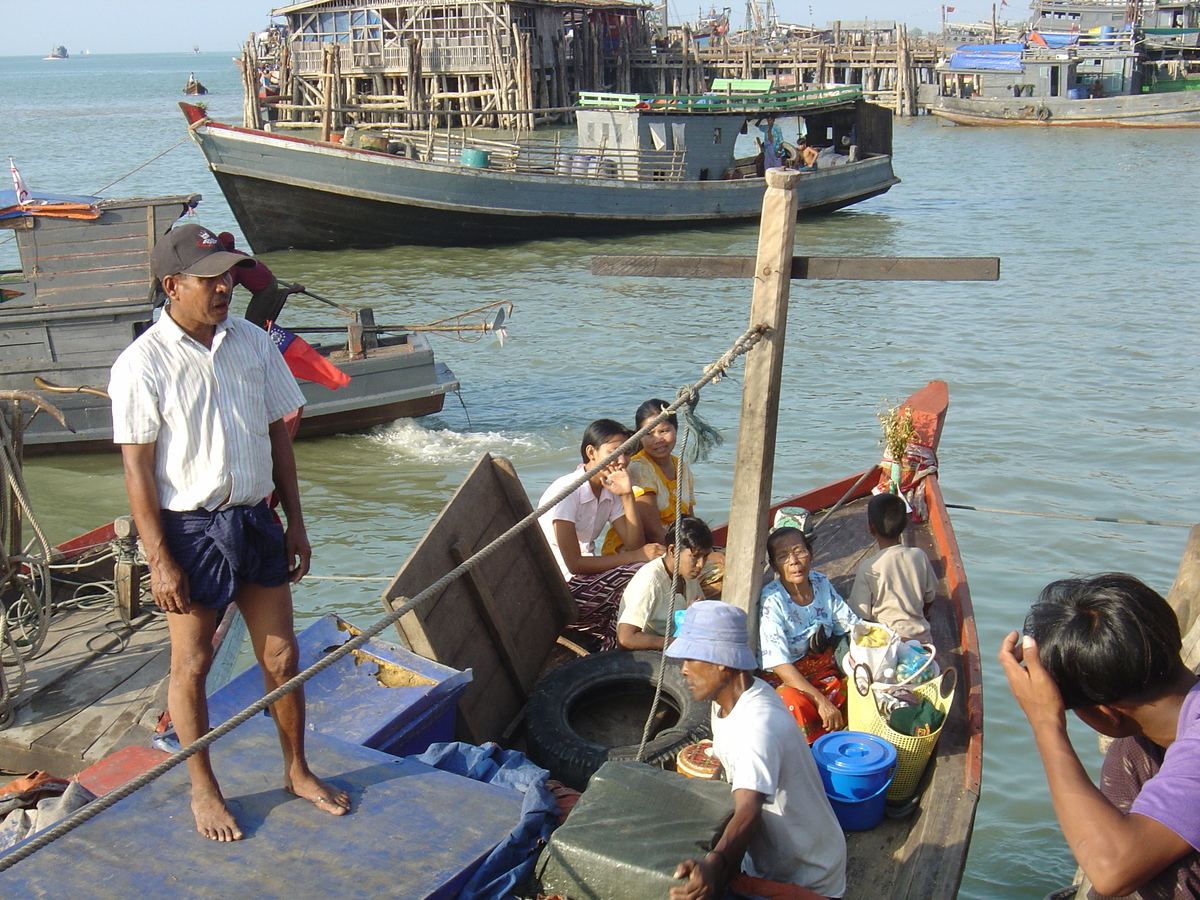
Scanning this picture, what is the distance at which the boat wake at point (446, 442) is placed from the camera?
1078cm

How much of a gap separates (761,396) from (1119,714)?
177cm

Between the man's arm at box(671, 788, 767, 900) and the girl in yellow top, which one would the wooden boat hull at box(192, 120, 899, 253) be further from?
the man's arm at box(671, 788, 767, 900)

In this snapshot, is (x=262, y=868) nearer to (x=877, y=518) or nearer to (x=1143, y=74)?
(x=877, y=518)

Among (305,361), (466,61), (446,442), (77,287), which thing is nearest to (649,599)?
(305,361)

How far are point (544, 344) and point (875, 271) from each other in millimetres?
11520

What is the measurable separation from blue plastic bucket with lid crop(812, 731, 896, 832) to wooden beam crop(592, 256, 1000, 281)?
5.58 feet

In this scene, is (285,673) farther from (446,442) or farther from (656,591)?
(446,442)

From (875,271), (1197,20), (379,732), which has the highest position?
(1197,20)

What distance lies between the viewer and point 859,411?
12.0 meters

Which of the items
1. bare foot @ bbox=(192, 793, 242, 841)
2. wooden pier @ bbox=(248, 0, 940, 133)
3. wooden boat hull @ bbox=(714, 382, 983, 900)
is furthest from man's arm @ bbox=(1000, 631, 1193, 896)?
wooden pier @ bbox=(248, 0, 940, 133)

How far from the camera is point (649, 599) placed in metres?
4.65

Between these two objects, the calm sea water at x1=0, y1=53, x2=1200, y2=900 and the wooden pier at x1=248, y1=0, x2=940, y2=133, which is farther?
the wooden pier at x1=248, y1=0, x2=940, y2=133

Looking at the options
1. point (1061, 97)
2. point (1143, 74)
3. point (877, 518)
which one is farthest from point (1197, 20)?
point (877, 518)

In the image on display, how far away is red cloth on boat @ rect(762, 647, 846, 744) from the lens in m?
4.27
